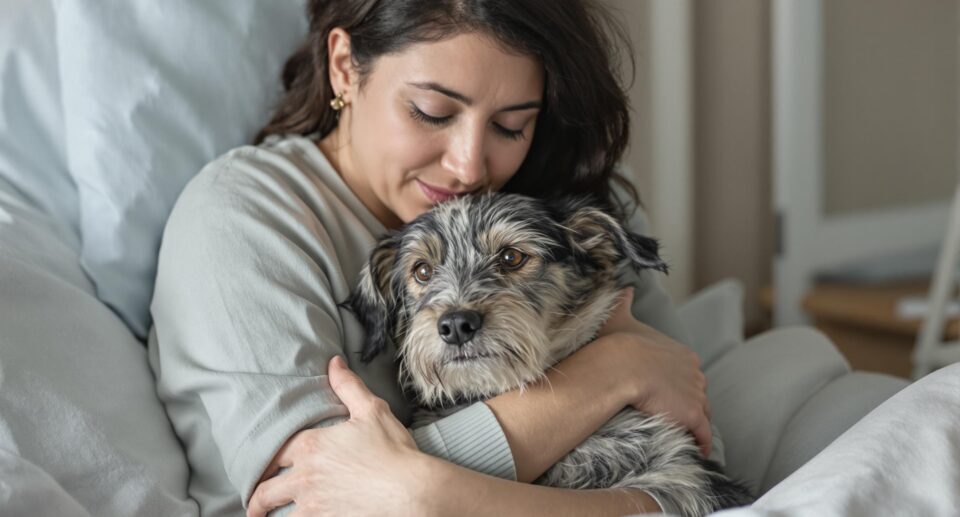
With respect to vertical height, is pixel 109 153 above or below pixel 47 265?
above

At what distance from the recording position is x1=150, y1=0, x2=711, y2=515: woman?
140cm

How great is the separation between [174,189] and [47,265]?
0.28 metres

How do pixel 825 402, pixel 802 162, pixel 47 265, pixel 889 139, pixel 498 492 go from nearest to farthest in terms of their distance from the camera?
pixel 498 492
pixel 47 265
pixel 825 402
pixel 802 162
pixel 889 139

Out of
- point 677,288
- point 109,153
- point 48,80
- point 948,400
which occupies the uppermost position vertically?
point 48,80

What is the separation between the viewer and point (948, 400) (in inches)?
56.1

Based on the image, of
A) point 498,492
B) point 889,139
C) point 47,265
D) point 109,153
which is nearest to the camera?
point 498,492

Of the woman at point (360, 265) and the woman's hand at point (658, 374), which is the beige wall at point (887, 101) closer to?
the woman at point (360, 265)

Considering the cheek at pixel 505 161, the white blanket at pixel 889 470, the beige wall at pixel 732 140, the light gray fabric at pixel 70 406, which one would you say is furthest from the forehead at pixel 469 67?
the beige wall at pixel 732 140

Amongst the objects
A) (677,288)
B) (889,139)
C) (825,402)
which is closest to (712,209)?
(677,288)

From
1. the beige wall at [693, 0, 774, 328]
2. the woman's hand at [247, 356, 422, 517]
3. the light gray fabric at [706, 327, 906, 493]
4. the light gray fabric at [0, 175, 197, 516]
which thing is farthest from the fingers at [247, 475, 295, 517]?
the beige wall at [693, 0, 774, 328]

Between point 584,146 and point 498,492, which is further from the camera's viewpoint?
point 584,146

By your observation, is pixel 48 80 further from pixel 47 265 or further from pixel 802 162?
pixel 802 162

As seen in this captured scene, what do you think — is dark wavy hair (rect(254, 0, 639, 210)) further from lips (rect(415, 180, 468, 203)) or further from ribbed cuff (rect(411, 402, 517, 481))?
ribbed cuff (rect(411, 402, 517, 481))

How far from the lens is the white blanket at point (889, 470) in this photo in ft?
3.93
